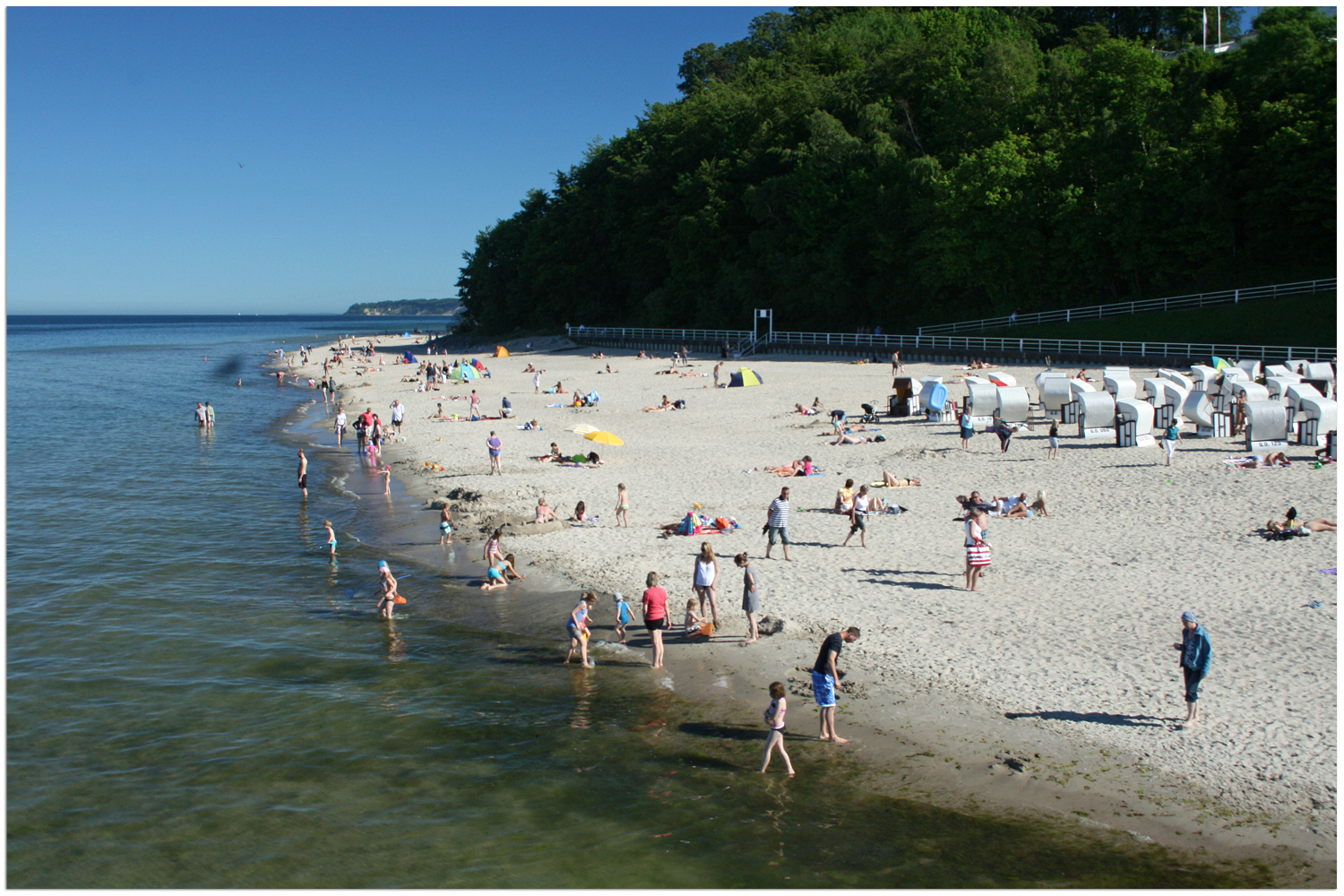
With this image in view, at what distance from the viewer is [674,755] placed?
9.62 metres

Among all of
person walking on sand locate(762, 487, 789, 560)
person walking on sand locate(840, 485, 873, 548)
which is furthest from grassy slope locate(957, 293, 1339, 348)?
person walking on sand locate(762, 487, 789, 560)

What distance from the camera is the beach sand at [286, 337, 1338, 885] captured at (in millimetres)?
8539

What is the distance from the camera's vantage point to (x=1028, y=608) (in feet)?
40.9

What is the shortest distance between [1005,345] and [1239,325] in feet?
30.8

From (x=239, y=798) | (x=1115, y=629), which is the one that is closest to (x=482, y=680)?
(x=239, y=798)

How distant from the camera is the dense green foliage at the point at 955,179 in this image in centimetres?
4181

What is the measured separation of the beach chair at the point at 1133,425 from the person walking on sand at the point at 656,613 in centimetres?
1537

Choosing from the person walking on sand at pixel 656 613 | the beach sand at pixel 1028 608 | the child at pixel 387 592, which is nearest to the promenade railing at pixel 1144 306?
the beach sand at pixel 1028 608

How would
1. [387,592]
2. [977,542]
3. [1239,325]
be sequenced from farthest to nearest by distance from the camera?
[1239,325]
[387,592]
[977,542]

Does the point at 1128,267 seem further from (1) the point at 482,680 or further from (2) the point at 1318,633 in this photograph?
(1) the point at 482,680

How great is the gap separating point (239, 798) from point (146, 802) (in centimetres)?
93

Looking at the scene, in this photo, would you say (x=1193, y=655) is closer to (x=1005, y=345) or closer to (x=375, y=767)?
(x=375, y=767)

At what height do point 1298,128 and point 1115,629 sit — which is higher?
point 1298,128

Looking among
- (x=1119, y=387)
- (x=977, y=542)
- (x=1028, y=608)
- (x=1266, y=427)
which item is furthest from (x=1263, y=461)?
(x=1028, y=608)
